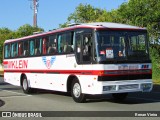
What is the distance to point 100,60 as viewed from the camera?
15.0 m

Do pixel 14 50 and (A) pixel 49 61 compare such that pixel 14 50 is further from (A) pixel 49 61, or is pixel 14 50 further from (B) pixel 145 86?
(B) pixel 145 86

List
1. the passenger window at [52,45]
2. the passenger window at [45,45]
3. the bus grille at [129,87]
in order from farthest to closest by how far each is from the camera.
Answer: the passenger window at [45,45], the passenger window at [52,45], the bus grille at [129,87]

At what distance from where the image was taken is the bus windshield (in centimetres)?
1517

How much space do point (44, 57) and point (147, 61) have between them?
5.53 metres

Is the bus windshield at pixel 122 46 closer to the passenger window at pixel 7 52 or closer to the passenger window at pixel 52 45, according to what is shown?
the passenger window at pixel 52 45

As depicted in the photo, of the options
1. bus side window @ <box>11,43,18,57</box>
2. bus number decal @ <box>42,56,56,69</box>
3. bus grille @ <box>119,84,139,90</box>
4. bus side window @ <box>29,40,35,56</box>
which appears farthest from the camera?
bus side window @ <box>11,43,18,57</box>

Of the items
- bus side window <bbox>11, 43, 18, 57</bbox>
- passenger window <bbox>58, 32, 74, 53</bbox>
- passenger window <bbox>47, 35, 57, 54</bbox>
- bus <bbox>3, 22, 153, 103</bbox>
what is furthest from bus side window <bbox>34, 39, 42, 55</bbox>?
bus side window <bbox>11, 43, 18, 57</bbox>

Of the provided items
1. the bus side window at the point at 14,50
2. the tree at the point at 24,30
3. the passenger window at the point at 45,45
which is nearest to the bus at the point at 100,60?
the passenger window at the point at 45,45

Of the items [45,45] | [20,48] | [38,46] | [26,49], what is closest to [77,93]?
[45,45]

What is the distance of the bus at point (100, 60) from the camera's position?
1515cm

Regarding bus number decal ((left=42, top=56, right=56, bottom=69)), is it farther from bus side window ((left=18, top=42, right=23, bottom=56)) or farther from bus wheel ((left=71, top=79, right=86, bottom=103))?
bus side window ((left=18, top=42, right=23, bottom=56))

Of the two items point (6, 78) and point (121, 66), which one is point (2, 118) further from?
point (6, 78)

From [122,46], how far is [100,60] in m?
1.09

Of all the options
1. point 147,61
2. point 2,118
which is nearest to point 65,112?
point 2,118
